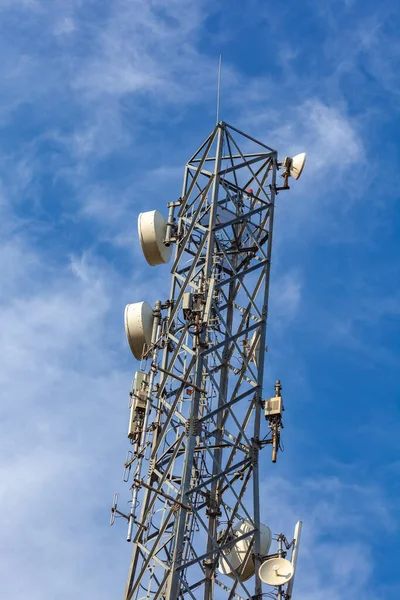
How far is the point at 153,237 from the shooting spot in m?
33.2

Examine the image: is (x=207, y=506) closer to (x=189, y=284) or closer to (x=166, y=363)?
(x=166, y=363)

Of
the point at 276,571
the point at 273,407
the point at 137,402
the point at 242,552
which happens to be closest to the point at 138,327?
the point at 137,402

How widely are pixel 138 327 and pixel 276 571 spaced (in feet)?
28.6

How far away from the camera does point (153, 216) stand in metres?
33.4

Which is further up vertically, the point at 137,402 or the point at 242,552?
the point at 137,402

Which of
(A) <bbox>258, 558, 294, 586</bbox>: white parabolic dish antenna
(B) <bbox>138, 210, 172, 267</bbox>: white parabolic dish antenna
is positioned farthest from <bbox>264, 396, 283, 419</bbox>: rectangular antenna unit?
(B) <bbox>138, 210, 172, 267</bbox>: white parabolic dish antenna

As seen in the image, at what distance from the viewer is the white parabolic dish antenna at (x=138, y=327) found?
32.1 meters

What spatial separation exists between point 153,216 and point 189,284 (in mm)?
3839

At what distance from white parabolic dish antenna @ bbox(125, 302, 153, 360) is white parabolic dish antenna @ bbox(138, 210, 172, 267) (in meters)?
1.75

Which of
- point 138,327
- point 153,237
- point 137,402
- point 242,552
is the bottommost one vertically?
point 242,552

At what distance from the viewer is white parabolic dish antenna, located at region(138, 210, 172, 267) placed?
3325cm

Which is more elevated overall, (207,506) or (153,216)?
(153,216)

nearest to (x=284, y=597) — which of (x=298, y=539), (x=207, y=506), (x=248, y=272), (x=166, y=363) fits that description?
(x=298, y=539)

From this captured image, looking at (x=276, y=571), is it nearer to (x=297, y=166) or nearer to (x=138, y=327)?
(x=138, y=327)
